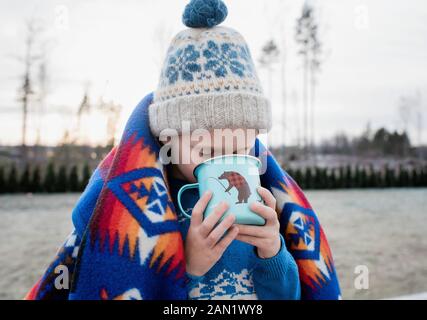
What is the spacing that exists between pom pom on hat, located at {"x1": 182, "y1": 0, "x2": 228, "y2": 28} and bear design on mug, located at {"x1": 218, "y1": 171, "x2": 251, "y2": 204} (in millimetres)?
458

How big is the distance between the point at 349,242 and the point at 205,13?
168 inches

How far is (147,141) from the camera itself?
1.04 metres

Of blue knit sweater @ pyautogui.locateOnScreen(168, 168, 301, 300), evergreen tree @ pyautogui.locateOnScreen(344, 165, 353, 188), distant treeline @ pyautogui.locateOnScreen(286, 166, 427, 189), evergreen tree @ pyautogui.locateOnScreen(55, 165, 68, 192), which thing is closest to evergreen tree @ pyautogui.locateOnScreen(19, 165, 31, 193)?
evergreen tree @ pyautogui.locateOnScreen(55, 165, 68, 192)

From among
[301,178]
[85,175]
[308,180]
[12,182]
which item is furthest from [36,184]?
[308,180]

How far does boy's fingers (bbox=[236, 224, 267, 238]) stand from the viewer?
2.83 feet

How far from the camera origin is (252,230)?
0.86 meters

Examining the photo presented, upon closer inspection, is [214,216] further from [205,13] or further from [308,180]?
[308,180]

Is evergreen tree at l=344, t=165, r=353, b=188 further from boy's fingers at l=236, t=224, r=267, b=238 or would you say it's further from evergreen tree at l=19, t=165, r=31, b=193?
boy's fingers at l=236, t=224, r=267, b=238

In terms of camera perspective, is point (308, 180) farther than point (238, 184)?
Yes

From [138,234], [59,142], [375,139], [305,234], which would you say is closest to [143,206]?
[138,234]

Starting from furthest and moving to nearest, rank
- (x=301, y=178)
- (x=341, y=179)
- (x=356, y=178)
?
(x=356, y=178) < (x=341, y=179) < (x=301, y=178)

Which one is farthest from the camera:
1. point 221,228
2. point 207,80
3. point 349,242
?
point 349,242

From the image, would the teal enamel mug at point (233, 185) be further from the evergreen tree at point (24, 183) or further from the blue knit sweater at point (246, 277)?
the evergreen tree at point (24, 183)
